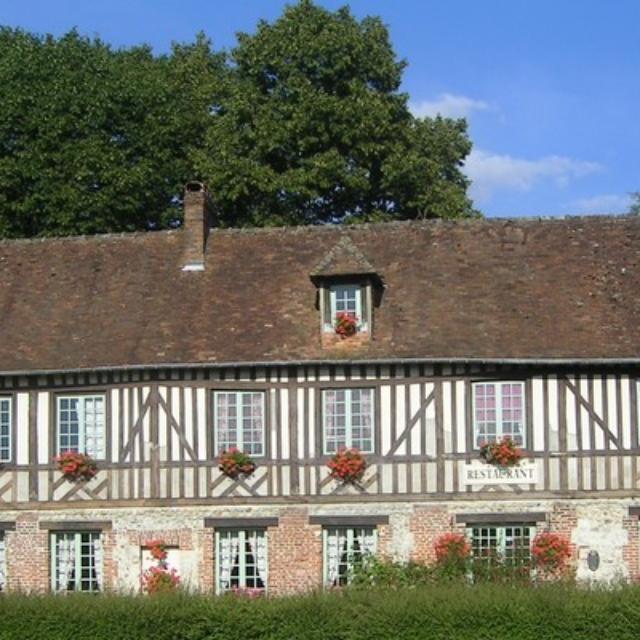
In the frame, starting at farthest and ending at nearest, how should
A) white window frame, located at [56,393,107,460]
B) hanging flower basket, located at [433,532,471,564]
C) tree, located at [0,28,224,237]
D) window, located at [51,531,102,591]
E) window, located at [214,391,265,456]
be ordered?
tree, located at [0,28,224,237] → white window frame, located at [56,393,107,460] → window, located at [51,531,102,591] → window, located at [214,391,265,456] → hanging flower basket, located at [433,532,471,564]

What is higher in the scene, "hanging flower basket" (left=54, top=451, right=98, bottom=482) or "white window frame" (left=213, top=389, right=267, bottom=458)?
"white window frame" (left=213, top=389, right=267, bottom=458)

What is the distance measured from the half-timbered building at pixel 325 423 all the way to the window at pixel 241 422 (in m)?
0.03

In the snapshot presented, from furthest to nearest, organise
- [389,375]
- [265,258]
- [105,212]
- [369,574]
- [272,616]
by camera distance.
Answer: [105,212]
[265,258]
[389,375]
[369,574]
[272,616]

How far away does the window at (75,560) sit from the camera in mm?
25156

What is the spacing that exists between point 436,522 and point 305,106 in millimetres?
13155

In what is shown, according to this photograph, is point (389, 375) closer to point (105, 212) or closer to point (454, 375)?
point (454, 375)

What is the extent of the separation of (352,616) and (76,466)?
793 centimetres

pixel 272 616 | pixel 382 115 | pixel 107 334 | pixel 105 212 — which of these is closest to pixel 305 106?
pixel 382 115

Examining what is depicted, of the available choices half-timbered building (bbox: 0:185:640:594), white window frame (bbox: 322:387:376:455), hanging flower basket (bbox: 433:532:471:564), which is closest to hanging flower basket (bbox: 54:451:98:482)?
half-timbered building (bbox: 0:185:640:594)

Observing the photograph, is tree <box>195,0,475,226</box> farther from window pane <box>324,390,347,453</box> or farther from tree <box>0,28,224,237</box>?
window pane <box>324,390,347,453</box>

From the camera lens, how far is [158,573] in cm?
2436

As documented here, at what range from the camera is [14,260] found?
28.3m

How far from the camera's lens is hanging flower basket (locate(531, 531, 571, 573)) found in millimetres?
23547

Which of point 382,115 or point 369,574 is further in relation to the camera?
point 382,115
